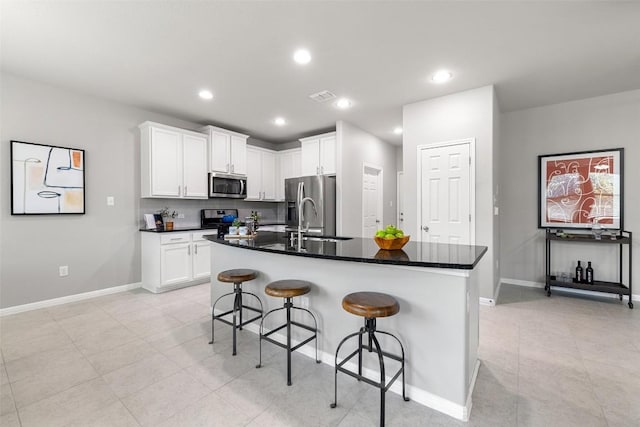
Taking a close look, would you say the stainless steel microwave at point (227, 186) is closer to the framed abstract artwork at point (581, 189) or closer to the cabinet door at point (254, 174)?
the cabinet door at point (254, 174)

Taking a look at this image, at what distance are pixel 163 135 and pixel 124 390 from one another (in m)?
3.47

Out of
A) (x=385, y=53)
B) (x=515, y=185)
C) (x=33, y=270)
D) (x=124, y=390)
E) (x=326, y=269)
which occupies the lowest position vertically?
(x=124, y=390)

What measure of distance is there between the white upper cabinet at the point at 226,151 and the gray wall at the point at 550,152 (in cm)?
442

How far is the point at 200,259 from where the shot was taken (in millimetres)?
4422

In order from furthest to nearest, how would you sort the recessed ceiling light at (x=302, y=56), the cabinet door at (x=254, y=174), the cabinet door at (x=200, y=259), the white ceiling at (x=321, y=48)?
the cabinet door at (x=254, y=174), the cabinet door at (x=200, y=259), the recessed ceiling light at (x=302, y=56), the white ceiling at (x=321, y=48)

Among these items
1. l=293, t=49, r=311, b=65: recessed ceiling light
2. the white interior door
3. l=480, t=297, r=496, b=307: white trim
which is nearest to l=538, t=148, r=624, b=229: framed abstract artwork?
l=480, t=297, r=496, b=307: white trim

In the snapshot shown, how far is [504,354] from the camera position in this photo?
2285mm

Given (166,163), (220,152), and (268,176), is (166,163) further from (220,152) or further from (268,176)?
(268,176)

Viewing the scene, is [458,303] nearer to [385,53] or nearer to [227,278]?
[227,278]

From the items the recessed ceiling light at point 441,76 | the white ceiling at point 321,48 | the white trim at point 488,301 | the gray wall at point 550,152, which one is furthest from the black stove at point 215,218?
the gray wall at point 550,152

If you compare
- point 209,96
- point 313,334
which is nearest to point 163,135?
point 209,96

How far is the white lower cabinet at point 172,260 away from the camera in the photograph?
396 centimetres

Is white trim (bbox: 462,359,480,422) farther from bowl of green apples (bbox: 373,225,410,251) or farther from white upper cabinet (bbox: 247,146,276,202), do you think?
white upper cabinet (bbox: 247,146,276,202)

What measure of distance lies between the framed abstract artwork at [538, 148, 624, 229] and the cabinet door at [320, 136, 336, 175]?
10.3 ft
